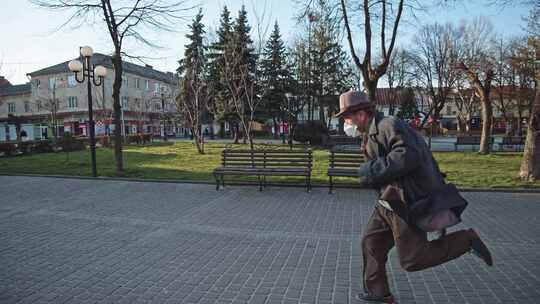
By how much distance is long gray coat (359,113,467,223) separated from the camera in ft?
7.74

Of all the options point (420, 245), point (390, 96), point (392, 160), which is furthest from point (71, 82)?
point (420, 245)

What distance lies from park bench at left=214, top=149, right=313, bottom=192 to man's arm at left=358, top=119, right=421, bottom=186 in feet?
19.0

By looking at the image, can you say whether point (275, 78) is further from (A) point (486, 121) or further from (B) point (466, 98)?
(B) point (466, 98)

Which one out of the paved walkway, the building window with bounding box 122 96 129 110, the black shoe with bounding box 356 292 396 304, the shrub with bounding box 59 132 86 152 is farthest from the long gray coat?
the building window with bounding box 122 96 129 110

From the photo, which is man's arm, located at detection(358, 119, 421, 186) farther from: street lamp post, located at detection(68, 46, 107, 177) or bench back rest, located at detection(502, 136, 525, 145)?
bench back rest, located at detection(502, 136, 525, 145)

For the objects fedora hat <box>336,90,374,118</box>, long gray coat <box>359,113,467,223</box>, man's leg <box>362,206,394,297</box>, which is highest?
fedora hat <box>336,90,374,118</box>

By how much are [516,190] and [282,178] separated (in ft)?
19.4

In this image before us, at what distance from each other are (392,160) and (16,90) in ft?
237

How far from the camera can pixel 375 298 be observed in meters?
3.11

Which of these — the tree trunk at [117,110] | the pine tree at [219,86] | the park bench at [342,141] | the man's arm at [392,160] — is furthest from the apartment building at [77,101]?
the man's arm at [392,160]

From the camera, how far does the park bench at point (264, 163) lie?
860 centimetres

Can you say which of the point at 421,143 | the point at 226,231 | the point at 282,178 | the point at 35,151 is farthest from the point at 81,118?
the point at 421,143

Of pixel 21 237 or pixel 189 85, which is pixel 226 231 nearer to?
pixel 21 237

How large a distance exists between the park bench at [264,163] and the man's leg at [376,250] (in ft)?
17.2
